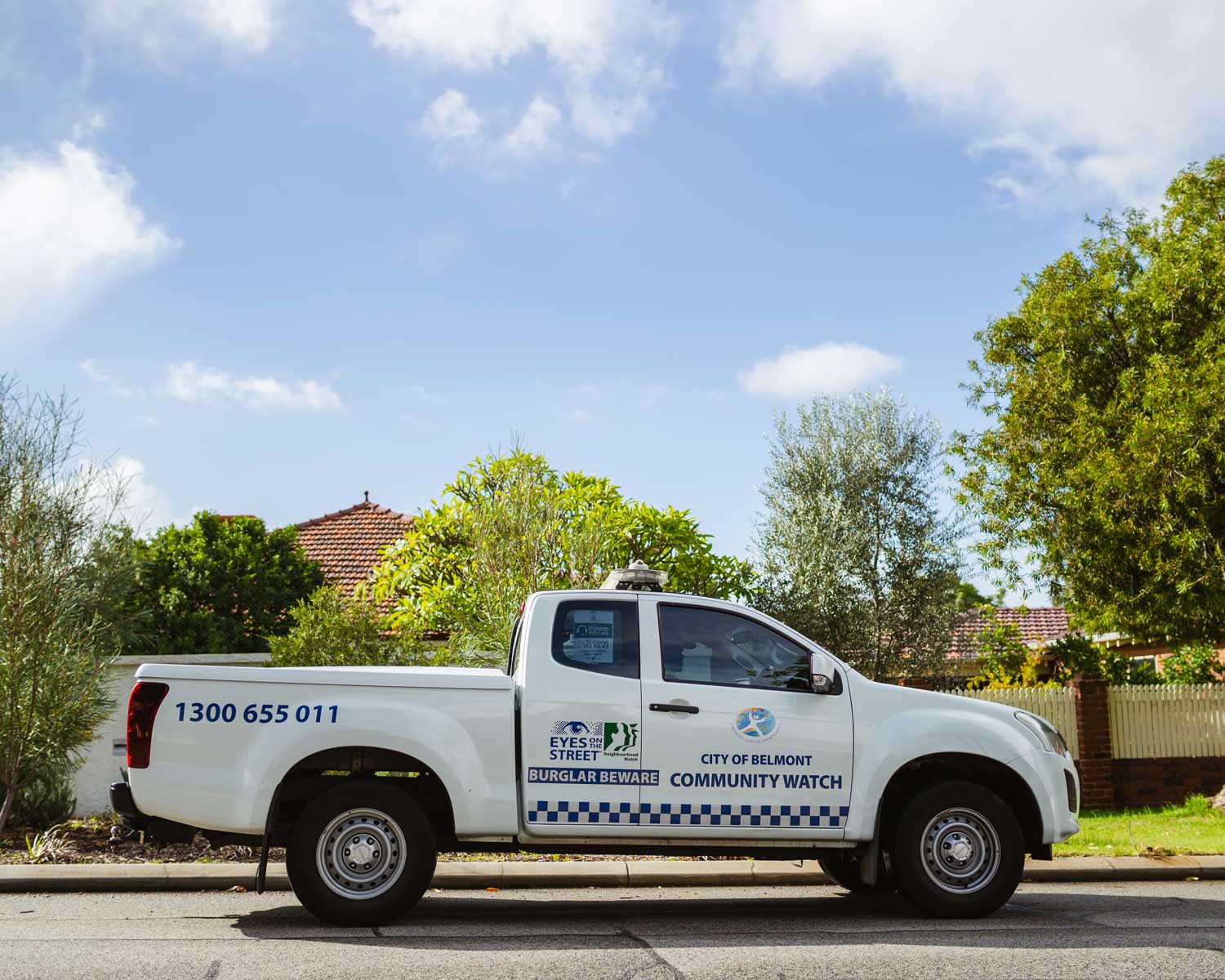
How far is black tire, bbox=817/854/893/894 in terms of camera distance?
825 cm

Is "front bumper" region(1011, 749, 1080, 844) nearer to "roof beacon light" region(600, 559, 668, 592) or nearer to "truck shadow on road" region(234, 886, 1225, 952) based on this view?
"truck shadow on road" region(234, 886, 1225, 952)

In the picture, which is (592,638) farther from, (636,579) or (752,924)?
(752,924)

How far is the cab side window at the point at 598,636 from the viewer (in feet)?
24.8

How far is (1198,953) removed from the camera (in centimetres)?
651

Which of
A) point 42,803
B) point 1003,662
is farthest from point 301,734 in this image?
point 1003,662

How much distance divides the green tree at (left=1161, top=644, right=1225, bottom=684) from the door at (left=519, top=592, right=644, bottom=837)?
43.8ft

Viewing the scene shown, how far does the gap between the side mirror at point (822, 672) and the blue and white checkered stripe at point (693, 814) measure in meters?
0.72

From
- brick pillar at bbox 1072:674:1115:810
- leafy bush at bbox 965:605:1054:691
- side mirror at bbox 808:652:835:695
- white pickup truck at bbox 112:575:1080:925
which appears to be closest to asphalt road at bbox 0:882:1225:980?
white pickup truck at bbox 112:575:1080:925

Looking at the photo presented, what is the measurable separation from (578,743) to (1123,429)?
39.1ft

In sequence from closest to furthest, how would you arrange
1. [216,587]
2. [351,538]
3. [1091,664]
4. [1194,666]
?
[1091,664], [216,587], [1194,666], [351,538]

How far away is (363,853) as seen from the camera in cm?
714

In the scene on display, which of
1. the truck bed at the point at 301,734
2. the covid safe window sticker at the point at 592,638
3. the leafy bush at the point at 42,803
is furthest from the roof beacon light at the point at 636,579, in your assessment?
the leafy bush at the point at 42,803

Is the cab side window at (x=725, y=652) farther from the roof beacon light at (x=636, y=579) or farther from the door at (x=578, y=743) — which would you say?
the roof beacon light at (x=636, y=579)

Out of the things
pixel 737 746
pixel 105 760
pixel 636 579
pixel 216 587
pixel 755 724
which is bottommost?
pixel 105 760
